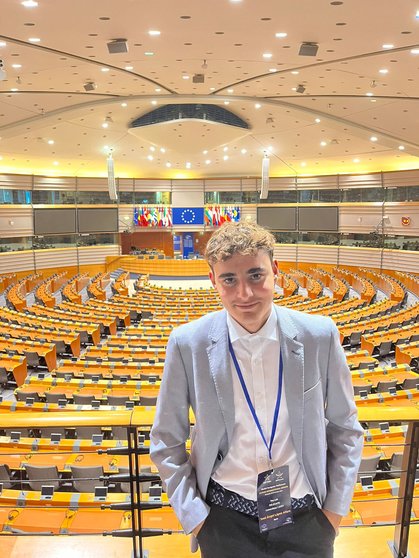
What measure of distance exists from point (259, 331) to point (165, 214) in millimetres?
36950

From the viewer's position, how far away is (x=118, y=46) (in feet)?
36.9

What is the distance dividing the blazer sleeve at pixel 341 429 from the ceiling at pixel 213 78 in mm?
8707

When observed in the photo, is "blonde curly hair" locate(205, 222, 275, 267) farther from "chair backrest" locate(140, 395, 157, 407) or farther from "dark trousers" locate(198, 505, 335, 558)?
"chair backrest" locate(140, 395, 157, 407)

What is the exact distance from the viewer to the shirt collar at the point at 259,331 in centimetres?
208

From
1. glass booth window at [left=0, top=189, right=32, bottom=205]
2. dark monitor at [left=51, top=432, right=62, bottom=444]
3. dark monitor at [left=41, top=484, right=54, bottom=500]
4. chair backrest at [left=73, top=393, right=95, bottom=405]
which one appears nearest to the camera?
dark monitor at [left=41, top=484, right=54, bottom=500]

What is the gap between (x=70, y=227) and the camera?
35.9 m

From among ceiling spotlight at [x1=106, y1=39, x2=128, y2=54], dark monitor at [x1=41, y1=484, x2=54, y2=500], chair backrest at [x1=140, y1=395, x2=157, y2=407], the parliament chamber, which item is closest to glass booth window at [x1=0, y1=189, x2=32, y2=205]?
the parliament chamber

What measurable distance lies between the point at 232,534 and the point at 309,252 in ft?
118

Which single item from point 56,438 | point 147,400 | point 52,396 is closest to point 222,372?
point 56,438

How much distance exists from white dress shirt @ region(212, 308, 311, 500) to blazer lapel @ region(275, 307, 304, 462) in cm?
2

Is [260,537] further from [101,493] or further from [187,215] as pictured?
[187,215]

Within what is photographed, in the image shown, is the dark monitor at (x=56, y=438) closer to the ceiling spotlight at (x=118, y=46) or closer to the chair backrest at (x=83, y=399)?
the chair backrest at (x=83, y=399)

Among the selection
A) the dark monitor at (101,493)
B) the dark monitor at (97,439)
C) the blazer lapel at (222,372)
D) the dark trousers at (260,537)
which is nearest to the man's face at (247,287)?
the blazer lapel at (222,372)

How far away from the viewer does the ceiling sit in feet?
31.9
